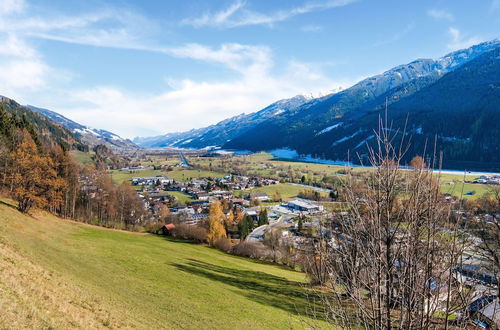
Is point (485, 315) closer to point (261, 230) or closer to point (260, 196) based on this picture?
point (261, 230)

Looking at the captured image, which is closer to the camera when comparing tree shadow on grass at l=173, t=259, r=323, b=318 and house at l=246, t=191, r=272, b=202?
tree shadow on grass at l=173, t=259, r=323, b=318

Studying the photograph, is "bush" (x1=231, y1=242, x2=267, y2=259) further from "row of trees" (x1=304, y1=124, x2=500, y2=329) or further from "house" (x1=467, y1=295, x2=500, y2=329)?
"row of trees" (x1=304, y1=124, x2=500, y2=329)

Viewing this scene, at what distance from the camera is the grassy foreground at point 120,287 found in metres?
13.9

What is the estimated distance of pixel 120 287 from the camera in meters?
24.1

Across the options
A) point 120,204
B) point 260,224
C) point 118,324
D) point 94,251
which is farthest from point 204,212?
point 118,324

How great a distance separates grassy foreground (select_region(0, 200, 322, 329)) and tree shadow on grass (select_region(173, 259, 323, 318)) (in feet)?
0.47

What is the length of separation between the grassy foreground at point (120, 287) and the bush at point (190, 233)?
58.6 feet

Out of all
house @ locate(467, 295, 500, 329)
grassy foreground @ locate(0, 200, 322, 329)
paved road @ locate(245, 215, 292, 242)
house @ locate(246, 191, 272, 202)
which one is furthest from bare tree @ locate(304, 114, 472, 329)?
house @ locate(246, 191, 272, 202)

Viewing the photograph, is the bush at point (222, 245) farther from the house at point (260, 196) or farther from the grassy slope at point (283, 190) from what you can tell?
the grassy slope at point (283, 190)

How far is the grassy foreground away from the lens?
1394 cm

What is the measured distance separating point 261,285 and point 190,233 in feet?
106

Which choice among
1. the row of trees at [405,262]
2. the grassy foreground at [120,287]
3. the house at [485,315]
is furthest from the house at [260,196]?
the row of trees at [405,262]

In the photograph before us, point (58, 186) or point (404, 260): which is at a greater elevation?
point (404, 260)

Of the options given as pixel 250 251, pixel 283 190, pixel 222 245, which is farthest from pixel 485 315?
pixel 283 190
